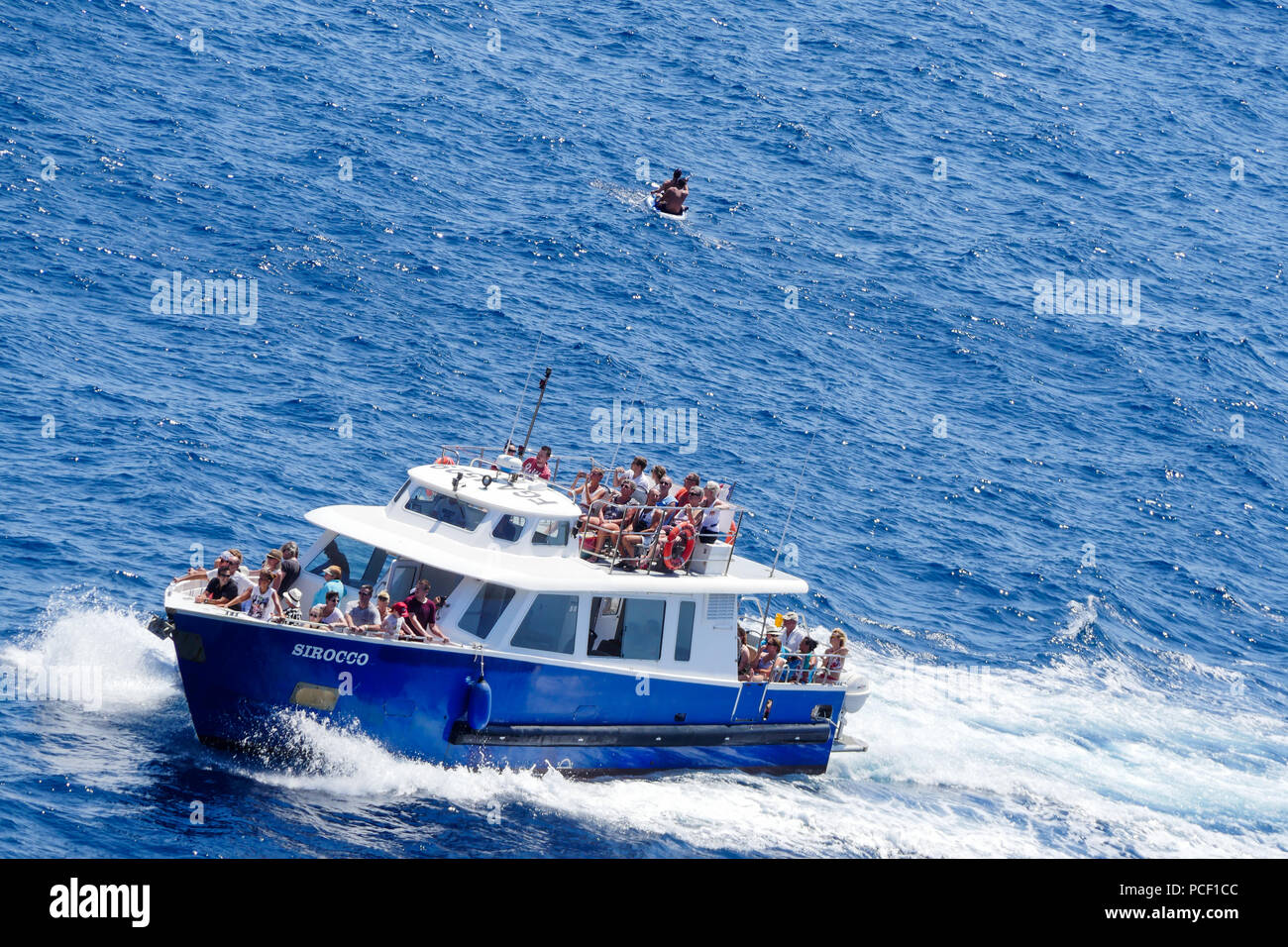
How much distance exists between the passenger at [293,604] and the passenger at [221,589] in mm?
876

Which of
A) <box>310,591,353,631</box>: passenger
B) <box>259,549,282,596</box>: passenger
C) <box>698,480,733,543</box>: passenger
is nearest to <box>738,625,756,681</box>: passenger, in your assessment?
<box>698,480,733,543</box>: passenger

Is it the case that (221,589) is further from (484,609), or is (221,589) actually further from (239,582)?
(484,609)

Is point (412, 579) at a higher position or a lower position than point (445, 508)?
lower

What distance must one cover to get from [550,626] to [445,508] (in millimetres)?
2818

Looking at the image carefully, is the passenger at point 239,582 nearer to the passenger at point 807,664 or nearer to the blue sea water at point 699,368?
the blue sea water at point 699,368

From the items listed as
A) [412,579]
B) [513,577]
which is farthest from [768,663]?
[412,579]

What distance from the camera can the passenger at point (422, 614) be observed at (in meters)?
23.3

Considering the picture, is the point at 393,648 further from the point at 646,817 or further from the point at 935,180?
the point at 935,180

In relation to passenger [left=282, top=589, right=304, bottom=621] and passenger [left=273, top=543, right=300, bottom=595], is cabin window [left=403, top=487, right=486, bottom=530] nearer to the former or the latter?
passenger [left=273, top=543, right=300, bottom=595]

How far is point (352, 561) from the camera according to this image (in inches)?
990

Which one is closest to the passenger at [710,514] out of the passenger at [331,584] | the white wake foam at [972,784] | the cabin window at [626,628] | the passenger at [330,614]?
the cabin window at [626,628]

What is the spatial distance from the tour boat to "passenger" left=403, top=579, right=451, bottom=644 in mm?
402

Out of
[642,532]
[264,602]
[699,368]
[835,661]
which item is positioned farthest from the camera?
[699,368]

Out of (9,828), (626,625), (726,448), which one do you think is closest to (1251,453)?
(726,448)
